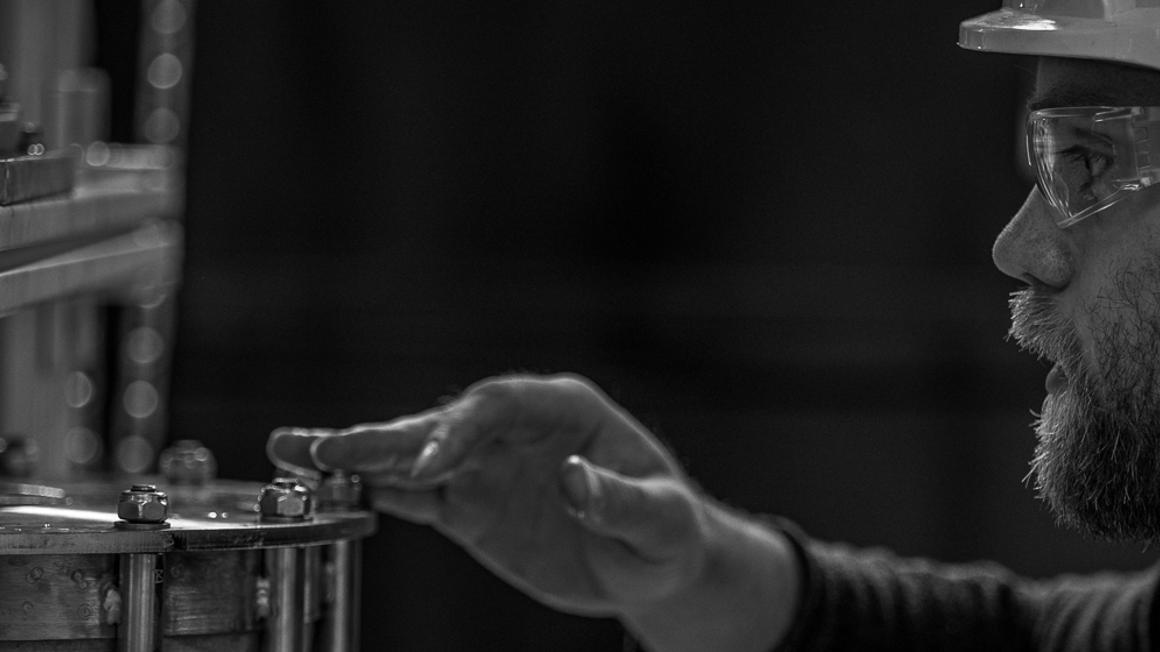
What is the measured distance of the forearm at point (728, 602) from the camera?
5.43 feet

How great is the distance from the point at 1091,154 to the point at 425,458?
0.64 m

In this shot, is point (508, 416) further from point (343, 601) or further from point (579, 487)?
point (343, 601)

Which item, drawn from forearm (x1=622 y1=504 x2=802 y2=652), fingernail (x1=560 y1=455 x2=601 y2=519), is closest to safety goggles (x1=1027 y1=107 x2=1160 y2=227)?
fingernail (x1=560 y1=455 x2=601 y2=519)

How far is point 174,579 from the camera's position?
0.89 metres

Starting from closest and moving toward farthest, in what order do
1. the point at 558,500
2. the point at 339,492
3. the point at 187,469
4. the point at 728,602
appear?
the point at 339,492
the point at 187,469
the point at 558,500
the point at 728,602

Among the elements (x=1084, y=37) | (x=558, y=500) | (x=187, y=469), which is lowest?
(x=558, y=500)

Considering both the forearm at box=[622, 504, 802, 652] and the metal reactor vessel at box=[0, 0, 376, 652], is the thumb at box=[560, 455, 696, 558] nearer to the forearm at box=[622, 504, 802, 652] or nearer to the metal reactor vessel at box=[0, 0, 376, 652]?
the forearm at box=[622, 504, 802, 652]

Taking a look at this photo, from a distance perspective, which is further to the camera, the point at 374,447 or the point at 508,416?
the point at 508,416

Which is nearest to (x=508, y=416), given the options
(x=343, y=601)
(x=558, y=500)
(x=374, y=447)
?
(x=558, y=500)

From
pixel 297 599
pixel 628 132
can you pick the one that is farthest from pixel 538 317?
pixel 297 599

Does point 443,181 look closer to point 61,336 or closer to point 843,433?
point 843,433

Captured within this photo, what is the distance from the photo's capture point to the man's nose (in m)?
1.28

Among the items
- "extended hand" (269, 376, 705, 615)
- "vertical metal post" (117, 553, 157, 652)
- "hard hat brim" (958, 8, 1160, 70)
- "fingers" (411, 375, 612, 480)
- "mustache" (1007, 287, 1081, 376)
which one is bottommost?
"extended hand" (269, 376, 705, 615)

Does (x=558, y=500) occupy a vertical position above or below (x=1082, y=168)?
below
